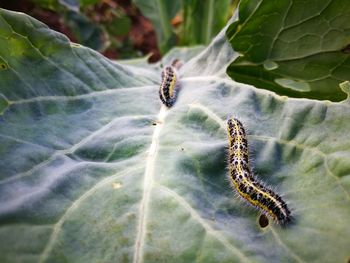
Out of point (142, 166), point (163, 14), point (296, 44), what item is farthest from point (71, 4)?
point (142, 166)

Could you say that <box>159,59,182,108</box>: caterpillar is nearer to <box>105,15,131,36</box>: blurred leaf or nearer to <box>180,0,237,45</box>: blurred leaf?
<box>180,0,237,45</box>: blurred leaf

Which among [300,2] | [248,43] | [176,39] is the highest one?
[300,2]

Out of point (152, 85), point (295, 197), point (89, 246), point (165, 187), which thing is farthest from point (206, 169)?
point (152, 85)

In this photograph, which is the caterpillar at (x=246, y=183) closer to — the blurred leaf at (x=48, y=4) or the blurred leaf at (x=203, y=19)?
the blurred leaf at (x=203, y=19)

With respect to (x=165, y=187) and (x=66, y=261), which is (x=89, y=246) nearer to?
(x=66, y=261)

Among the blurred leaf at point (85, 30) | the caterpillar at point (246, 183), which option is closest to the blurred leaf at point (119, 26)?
the blurred leaf at point (85, 30)

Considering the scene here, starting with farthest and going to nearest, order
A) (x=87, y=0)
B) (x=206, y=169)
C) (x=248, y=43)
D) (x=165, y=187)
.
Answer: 1. (x=87, y=0)
2. (x=248, y=43)
3. (x=206, y=169)
4. (x=165, y=187)
